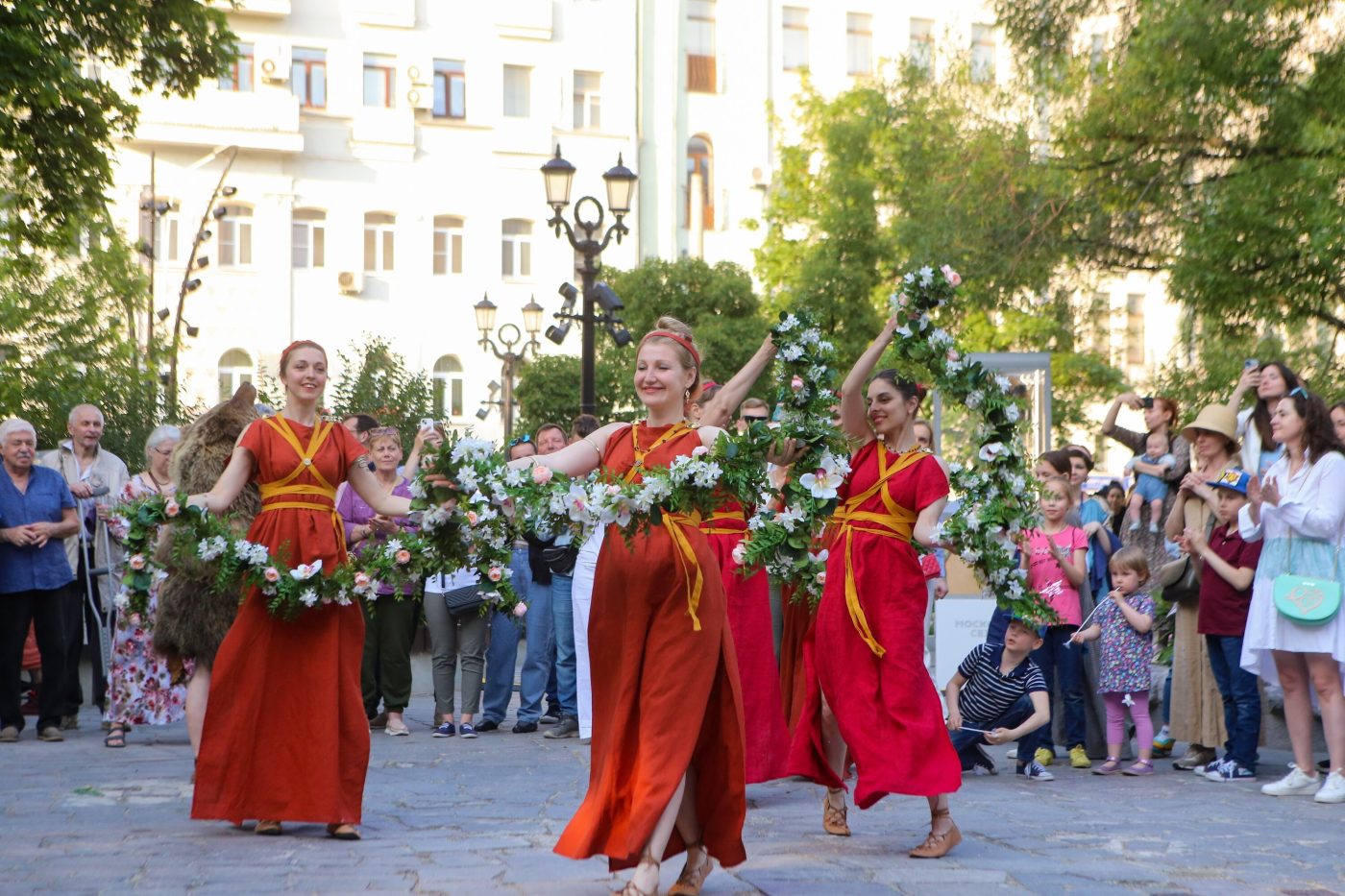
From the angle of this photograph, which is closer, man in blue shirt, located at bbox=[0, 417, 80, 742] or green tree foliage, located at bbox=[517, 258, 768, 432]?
man in blue shirt, located at bbox=[0, 417, 80, 742]

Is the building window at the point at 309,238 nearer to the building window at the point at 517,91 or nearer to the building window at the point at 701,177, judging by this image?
the building window at the point at 517,91

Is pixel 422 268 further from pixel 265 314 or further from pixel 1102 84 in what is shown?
pixel 1102 84

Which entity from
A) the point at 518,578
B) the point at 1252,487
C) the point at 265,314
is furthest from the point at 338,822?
the point at 265,314

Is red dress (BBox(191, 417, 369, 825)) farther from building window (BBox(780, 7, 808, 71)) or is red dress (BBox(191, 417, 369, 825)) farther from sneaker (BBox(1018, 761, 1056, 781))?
building window (BBox(780, 7, 808, 71))

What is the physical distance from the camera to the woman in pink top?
39.3 ft

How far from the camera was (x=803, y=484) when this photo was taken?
7.40 meters

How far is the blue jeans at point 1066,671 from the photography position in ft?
39.4

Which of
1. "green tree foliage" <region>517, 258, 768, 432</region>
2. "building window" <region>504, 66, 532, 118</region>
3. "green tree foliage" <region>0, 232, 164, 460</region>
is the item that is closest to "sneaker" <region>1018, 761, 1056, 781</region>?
"green tree foliage" <region>0, 232, 164, 460</region>

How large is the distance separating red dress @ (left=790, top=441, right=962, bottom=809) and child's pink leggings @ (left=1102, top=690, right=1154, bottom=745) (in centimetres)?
373

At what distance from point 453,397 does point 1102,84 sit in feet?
100

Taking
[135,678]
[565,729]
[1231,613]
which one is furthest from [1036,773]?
[135,678]

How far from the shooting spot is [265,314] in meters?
47.8

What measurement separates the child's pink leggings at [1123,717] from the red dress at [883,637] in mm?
3735

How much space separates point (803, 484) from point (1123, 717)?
206 inches
